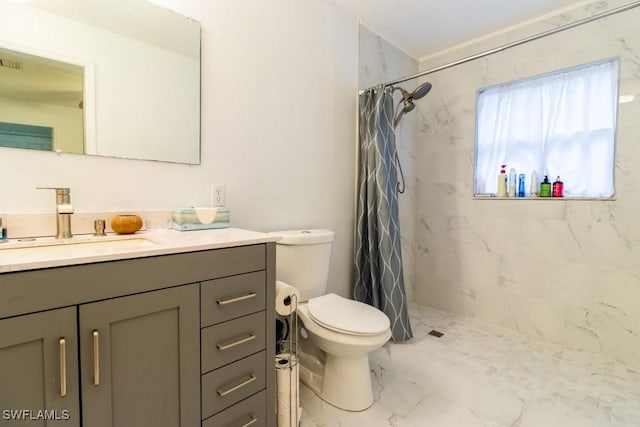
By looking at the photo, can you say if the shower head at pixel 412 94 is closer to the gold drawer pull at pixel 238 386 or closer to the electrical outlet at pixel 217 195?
the electrical outlet at pixel 217 195

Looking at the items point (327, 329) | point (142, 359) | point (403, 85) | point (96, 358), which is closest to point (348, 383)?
point (327, 329)

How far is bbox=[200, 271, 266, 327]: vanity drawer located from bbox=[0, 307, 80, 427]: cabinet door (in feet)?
1.09

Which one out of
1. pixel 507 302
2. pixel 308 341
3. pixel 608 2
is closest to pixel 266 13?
pixel 308 341

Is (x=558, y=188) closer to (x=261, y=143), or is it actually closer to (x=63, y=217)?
(x=261, y=143)

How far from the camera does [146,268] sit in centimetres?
85

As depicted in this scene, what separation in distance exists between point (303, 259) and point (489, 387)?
1.23 metres

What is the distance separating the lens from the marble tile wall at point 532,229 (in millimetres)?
1832

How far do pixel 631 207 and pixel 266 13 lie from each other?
2.47m

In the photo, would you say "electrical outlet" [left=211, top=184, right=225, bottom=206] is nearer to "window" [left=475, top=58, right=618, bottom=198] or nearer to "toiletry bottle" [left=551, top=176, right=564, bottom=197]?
"window" [left=475, top=58, right=618, bottom=198]

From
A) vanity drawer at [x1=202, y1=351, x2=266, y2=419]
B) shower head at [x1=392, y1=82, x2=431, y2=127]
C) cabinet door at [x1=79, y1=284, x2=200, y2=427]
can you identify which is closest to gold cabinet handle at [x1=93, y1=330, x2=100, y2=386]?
cabinet door at [x1=79, y1=284, x2=200, y2=427]

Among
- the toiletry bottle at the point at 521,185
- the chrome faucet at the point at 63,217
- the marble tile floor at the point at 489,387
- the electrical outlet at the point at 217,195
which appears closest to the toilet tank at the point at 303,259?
the electrical outlet at the point at 217,195

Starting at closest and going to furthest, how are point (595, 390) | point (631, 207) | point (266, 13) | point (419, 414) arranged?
point (419, 414) < point (595, 390) < point (266, 13) < point (631, 207)

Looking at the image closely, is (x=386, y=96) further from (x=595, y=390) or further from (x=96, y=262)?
(x=595, y=390)

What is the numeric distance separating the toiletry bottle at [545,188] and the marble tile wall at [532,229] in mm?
67
